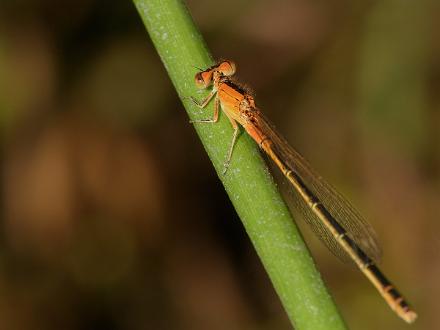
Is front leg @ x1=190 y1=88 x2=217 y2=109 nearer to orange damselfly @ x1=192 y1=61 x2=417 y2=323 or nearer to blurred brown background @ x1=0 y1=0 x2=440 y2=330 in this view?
orange damselfly @ x1=192 y1=61 x2=417 y2=323

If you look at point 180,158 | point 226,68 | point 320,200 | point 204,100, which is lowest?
point 320,200

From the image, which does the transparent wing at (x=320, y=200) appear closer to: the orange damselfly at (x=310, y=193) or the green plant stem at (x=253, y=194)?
the orange damselfly at (x=310, y=193)

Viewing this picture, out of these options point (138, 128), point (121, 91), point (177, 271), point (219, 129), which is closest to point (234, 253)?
point (177, 271)

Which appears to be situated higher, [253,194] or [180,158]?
[180,158]

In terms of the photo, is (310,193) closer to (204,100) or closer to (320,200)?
(320,200)

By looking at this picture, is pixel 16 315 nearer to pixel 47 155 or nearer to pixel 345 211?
pixel 47 155

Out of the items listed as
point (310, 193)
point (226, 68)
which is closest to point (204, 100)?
point (226, 68)
